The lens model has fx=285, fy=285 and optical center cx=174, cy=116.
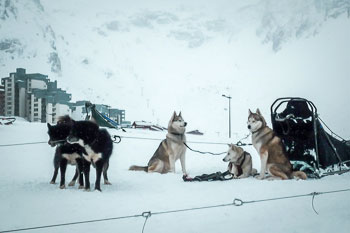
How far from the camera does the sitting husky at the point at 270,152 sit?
192 inches

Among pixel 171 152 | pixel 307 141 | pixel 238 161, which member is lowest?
pixel 238 161

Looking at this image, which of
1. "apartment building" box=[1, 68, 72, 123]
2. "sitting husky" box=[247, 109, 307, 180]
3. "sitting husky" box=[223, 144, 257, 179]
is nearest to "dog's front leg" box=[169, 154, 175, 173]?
"sitting husky" box=[223, 144, 257, 179]

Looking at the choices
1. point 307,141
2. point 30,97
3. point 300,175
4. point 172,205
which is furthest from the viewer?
point 30,97

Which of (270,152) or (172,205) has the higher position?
(270,152)

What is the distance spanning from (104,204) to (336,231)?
2.28 metres

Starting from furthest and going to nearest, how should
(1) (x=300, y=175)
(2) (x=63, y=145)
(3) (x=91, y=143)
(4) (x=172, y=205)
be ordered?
(1) (x=300, y=175)
(2) (x=63, y=145)
(3) (x=91, y=143)
(4) (x=172, y=205)

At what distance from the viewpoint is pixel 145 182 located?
4.59 m

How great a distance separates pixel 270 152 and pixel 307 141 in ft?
2.60

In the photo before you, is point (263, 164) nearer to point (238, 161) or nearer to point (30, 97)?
point (238, 161)

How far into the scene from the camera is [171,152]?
227 inches

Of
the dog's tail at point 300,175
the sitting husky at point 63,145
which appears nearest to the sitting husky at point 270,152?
the dog's tail at point 300,175

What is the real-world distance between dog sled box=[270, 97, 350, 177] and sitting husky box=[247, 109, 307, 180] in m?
0.36

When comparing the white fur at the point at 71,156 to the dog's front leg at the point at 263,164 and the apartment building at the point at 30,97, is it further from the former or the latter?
the apartment building at the point at 30,97

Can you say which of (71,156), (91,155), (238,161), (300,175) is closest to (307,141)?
(300,175)
